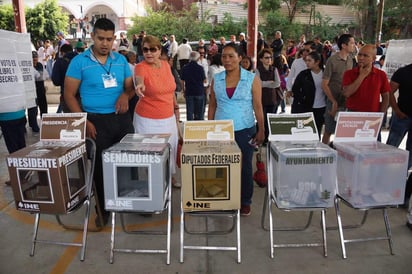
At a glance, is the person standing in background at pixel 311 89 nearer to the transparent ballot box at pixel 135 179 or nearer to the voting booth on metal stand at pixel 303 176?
the voting booth on metal stand at pixel 303 176

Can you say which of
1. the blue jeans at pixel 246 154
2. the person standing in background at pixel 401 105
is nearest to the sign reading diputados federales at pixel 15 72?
→ the blue jeans at pixel 246 154

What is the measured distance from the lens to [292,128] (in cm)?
300

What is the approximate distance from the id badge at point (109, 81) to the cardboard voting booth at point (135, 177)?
0.70m

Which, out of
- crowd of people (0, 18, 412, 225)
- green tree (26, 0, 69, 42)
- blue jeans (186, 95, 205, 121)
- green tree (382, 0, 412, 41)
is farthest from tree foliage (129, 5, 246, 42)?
crowd of people (0, 18, 412, 225)

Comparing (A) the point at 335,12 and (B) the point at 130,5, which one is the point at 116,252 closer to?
(A) the point at 335,12

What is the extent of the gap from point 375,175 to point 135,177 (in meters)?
1.81

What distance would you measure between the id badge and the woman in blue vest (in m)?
0.90

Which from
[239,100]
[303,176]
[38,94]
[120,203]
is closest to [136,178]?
[120,203]

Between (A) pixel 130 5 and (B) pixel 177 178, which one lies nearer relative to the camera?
(B) pixel 177 178

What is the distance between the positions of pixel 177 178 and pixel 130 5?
3082cm

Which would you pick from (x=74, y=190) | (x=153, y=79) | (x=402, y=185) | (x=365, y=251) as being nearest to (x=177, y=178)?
(x=153, y=79)

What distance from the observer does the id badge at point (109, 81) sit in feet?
10.4

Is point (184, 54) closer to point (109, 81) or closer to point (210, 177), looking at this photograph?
point (109, 81)

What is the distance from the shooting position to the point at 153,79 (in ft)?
11.3
